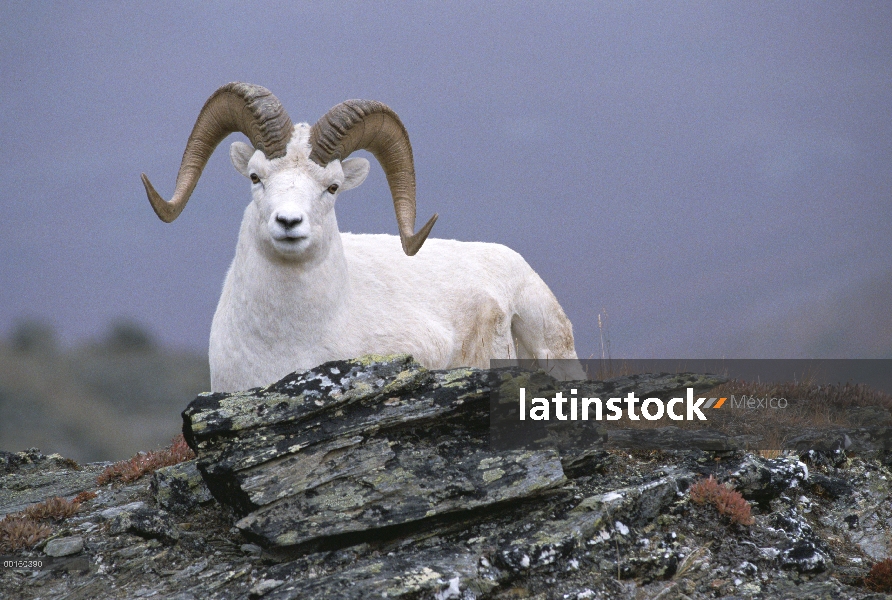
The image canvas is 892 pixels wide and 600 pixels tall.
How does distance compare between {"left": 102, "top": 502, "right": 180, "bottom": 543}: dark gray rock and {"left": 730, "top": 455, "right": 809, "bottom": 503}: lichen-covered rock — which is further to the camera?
{"left": 730, "top": 455, "right": 809, "bottom": 503}: lichen-covered rock

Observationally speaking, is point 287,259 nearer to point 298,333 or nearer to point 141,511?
point 298,333

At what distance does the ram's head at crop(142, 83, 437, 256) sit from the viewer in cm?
838

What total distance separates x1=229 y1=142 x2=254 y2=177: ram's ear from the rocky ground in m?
2.77

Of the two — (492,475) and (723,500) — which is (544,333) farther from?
(492,475)

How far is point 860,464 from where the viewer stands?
376 inches

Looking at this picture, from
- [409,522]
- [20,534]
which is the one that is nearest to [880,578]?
[409,522]

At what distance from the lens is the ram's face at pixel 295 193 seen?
811cm

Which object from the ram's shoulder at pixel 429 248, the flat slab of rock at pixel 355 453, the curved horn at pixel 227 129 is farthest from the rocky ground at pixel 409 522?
the ram's shoulder at pixel 429 248

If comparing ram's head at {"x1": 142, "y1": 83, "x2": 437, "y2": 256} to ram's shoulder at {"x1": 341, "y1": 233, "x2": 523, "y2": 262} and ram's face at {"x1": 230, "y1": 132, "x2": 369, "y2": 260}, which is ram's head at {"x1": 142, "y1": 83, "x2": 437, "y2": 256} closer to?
ram's face at {"x1": 230, "y1": 132, "x2": 369, "y2": 260}

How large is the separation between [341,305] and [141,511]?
3.16 m

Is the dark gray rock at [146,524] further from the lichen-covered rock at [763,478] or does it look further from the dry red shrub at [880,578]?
the dry red shrub at [880,578]

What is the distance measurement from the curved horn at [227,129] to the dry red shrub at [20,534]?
3571mm

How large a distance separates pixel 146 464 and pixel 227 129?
406 cm

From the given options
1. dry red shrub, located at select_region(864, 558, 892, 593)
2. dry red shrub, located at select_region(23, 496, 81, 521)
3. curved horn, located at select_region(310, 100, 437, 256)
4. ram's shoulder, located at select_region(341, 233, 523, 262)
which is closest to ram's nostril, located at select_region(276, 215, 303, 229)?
curved horn, located at select_region(310, 100, 437, 256)
